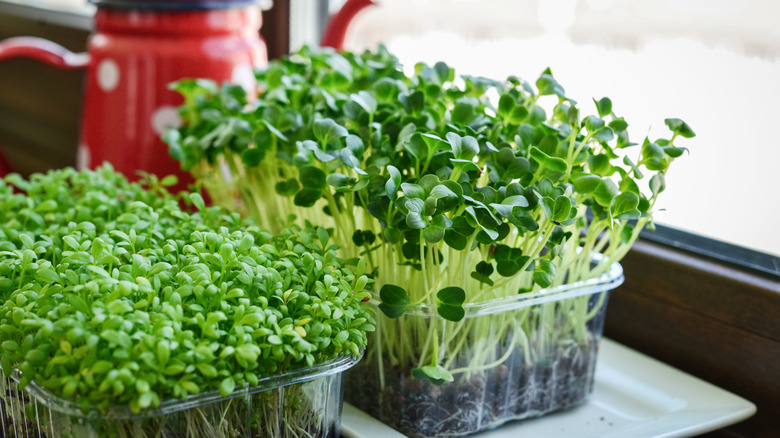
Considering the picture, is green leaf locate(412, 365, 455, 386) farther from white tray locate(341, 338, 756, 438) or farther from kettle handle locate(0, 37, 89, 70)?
kettle handle locate(0, 37, 89, 70)

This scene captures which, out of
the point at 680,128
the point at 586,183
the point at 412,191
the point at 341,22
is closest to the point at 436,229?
the point at 412,191

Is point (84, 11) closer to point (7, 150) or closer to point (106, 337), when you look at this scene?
point (7, 150)

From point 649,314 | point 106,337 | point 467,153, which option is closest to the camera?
point 106,337

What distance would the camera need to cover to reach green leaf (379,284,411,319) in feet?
2.12

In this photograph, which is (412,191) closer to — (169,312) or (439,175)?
(439,175)

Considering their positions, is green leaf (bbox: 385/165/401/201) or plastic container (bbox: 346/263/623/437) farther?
plastic container (bbox: 346/263/623/437)

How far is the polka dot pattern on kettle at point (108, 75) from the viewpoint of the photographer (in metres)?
1.03

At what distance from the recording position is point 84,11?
6.11 ft

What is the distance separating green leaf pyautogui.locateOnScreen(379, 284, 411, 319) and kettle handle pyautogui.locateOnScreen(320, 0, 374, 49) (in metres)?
0.56

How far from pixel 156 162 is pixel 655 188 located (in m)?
0.64

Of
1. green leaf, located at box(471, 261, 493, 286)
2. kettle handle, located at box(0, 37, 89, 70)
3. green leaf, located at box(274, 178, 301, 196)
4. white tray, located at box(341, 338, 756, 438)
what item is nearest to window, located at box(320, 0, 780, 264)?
white tray, located at box(341, 338, 756, 438)

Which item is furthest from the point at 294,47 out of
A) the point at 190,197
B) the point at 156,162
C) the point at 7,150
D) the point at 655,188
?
the point at 7,150

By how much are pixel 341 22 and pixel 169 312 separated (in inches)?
27.1

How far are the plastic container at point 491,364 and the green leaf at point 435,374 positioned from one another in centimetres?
3
